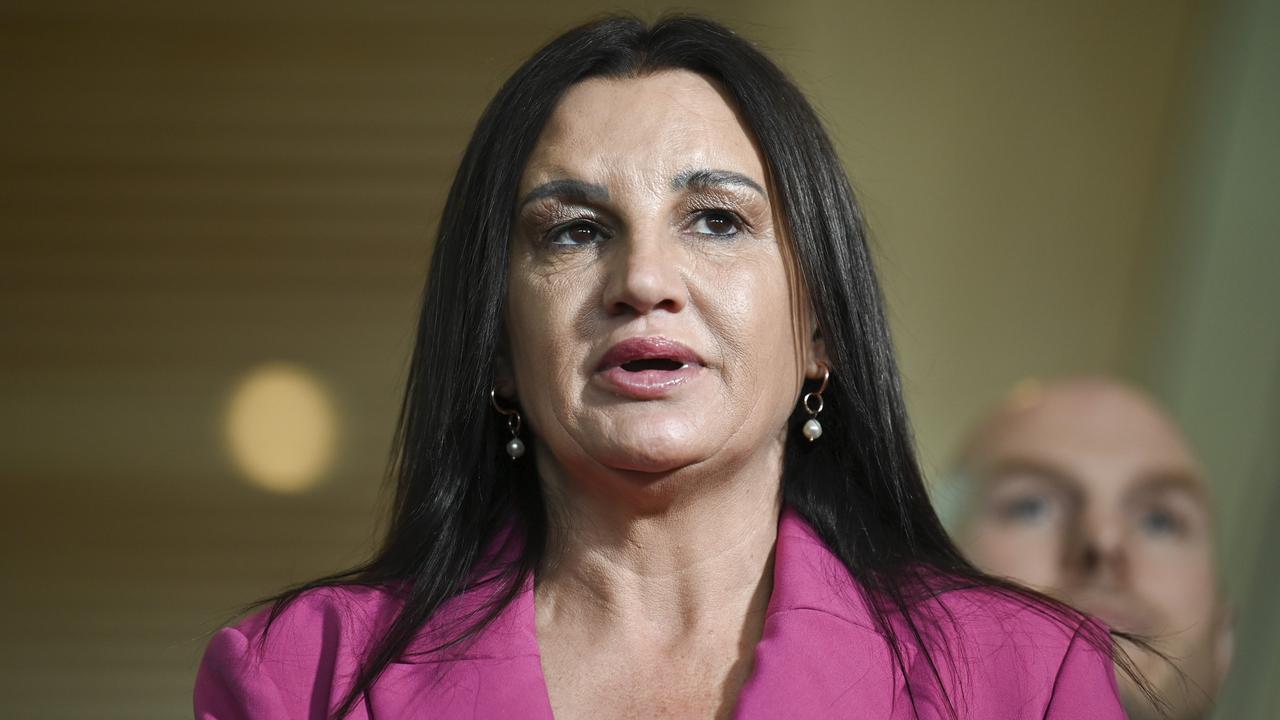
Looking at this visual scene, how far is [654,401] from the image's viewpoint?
2250 mm

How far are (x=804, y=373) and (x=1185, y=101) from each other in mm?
4687

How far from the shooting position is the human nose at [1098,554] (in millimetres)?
3666

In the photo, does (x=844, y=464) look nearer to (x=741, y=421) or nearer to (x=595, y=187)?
(x=741, y=421)

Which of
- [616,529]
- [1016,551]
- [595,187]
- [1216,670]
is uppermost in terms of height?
[595,187]

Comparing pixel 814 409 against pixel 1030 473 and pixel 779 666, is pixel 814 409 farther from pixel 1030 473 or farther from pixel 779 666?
A: pixel 1030 473

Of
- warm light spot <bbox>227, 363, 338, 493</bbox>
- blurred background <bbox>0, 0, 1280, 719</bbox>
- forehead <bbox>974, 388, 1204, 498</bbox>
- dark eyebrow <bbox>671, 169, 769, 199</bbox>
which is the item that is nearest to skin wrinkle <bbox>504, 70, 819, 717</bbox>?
dark eyebrow <bbox>671, 169, 769, 199</bbox>

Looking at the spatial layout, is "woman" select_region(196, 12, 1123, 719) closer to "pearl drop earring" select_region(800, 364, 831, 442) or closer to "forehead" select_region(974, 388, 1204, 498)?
"pearl drop earring" select_region(800, 364, 831, 442)

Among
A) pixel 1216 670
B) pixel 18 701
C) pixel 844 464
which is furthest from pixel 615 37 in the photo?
pixel 18 701

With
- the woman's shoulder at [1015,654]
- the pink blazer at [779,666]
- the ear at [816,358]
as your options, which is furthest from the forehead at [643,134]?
the woman's shoulder at [1015,654]

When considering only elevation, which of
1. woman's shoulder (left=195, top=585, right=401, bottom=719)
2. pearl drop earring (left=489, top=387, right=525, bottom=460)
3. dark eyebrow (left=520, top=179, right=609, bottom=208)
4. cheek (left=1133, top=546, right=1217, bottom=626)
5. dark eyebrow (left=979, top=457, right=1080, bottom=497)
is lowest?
cheek (left=1133, top=546, right=1217, bottom=626)

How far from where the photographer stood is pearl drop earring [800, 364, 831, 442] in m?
2.47

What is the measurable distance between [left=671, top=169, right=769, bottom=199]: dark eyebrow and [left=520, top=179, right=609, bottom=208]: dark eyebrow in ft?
0.34

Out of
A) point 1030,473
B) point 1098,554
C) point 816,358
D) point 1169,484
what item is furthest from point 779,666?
point 1169,484

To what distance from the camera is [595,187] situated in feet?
7.59
